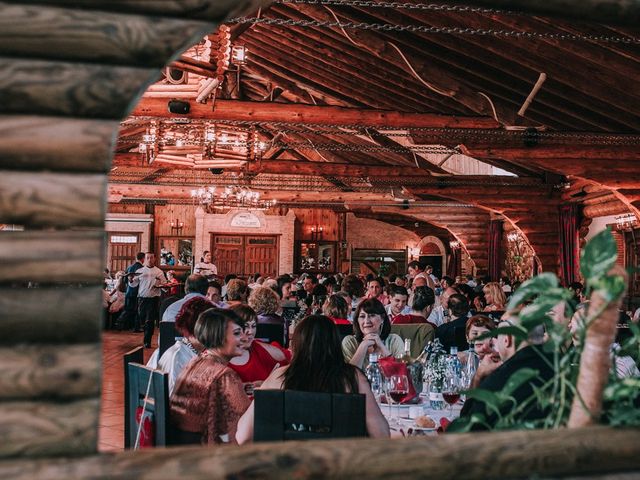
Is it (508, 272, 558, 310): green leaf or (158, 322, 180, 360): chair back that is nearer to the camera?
(508, 272, 558, 310): green leaf

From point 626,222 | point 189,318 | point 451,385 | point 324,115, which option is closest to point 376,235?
point 626,222

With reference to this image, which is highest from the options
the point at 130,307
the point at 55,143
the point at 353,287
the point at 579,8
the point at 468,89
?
the point at 468,89

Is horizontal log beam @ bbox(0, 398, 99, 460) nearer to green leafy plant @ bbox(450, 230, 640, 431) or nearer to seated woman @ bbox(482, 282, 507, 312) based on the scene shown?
green leafy plant @ bbox(450, 230, 640, 431)

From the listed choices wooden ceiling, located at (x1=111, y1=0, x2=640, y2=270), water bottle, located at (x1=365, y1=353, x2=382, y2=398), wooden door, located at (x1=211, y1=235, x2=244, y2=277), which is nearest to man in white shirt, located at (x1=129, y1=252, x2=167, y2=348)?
wooden ceiling, located at (x1=111, y1=0, x2=640, y2=270)

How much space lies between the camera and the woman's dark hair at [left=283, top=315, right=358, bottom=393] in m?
3.39

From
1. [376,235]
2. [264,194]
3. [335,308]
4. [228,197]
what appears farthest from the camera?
[376,235]

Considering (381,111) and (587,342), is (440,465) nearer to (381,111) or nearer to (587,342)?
(587,342)

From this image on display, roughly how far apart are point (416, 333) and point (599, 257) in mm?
4317

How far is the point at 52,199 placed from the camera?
6.38ft

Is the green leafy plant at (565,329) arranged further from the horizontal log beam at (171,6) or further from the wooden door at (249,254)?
the wooden door at (249,254)

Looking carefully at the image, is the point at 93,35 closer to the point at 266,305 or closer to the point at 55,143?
the point at 55,143

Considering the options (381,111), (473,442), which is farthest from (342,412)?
(381,111)

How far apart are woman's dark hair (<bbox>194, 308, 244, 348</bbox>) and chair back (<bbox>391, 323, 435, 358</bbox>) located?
8.04ft

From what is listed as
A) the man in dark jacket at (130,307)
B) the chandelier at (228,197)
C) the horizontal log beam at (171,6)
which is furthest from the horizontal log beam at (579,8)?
the chandelier at (228,197)
